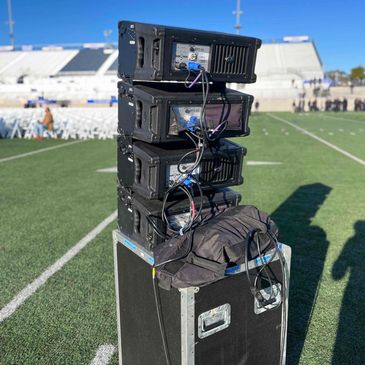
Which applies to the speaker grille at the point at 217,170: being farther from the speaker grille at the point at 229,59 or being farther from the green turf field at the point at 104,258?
the green turf field at the point at 104,258

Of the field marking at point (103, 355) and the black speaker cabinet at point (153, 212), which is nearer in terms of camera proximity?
the black speaker cabinet at point (153, 212)

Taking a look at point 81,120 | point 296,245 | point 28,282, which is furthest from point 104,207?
point 81,120

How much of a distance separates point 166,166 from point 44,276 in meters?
2.56

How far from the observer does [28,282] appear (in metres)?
4.36

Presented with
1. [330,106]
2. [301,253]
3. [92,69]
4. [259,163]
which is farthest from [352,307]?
[92,69]

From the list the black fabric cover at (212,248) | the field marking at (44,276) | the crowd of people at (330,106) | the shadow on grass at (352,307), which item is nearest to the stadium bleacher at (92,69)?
the crowd of people at (330,106)

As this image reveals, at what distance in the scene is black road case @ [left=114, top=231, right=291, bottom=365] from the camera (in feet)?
7.47

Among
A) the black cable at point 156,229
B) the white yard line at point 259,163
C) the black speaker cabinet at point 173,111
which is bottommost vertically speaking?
the white yard line at point 259,163

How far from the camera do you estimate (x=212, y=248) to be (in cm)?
228

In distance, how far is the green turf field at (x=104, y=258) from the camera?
3.31 meters

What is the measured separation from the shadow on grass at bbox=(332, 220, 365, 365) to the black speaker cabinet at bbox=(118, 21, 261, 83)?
7.13 feet

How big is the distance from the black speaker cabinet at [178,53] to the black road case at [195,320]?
1112mm

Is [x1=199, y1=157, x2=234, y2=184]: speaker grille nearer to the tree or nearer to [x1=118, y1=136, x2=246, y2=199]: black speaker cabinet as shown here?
[x1=118, y1=136, x2=246, y2=199]: black speaker cabinet

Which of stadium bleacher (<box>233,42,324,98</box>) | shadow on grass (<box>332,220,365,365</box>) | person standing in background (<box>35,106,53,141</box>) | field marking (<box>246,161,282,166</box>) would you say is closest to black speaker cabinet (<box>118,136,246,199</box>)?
shadow on grass (<box>332,220,365,365</box>)
